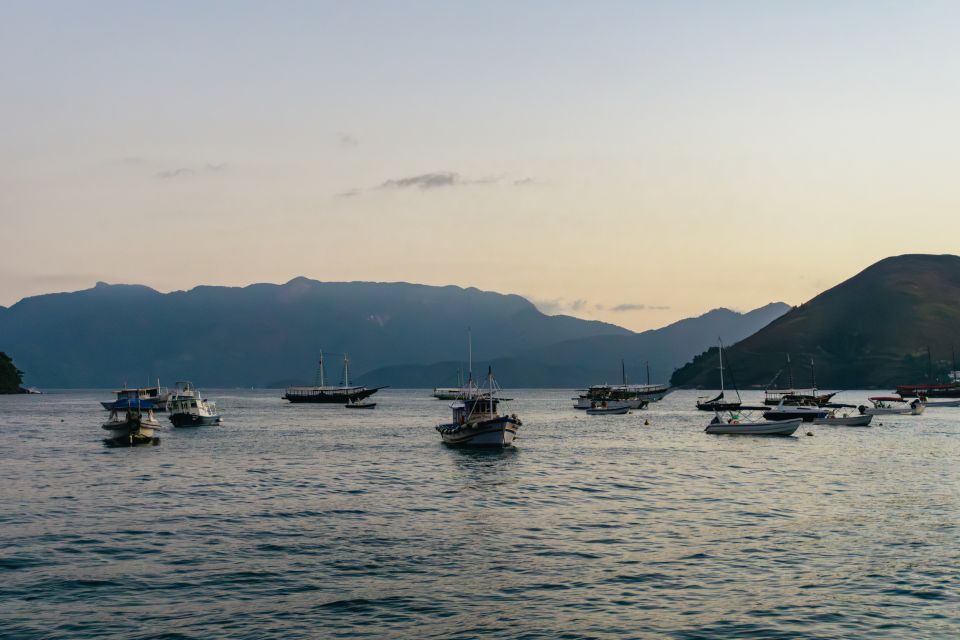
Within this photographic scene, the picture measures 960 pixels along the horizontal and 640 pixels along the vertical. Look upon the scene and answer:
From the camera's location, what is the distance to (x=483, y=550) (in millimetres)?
35625

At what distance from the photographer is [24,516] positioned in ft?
150

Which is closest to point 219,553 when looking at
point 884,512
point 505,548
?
point 505,548

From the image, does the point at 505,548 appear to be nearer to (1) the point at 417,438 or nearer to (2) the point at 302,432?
(1) the point at 417,438

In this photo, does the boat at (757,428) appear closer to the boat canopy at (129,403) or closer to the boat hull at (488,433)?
the boat hull at (488,433)

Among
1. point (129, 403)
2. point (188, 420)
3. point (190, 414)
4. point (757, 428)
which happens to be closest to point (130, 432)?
point (129, 403)

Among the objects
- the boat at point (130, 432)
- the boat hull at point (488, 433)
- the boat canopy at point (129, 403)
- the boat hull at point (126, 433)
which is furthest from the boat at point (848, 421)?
the boat canopy at point (129, 403)

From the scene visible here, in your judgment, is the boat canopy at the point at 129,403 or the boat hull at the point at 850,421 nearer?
the boat canopy at the point at 129,403

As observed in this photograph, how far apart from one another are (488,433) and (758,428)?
42837 mm

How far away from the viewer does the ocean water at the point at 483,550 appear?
25.2 m

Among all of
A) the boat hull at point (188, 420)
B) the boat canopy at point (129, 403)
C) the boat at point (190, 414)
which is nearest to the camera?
the boat canopy at point (129, 403)

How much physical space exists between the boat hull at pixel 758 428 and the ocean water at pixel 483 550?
3402 cm

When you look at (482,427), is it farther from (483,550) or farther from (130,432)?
(483,550)

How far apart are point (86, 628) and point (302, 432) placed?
359 ft

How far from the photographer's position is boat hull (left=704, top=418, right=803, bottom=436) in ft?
357
